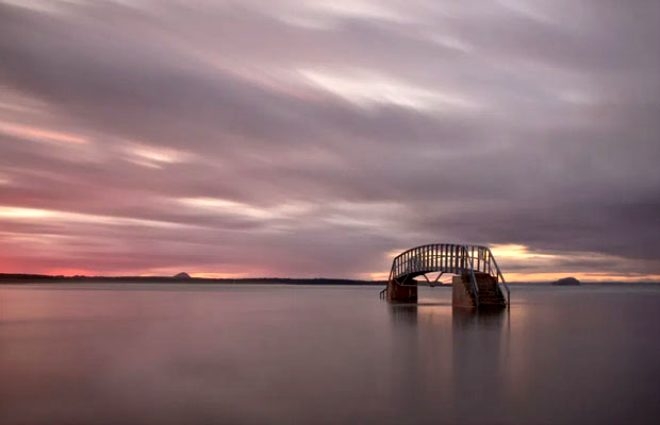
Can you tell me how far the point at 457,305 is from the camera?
133 feet

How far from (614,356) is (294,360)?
9790 mm

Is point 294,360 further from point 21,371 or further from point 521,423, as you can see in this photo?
point 521,423

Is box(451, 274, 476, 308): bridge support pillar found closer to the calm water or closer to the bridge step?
the bridge step

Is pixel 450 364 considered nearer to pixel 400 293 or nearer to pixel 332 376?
pixel 332 376

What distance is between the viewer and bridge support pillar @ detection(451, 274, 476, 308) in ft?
127

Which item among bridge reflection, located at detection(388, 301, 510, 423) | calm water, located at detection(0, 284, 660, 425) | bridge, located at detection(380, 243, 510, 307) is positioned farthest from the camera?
bridge, located at detection(380, 243, 510, 307)

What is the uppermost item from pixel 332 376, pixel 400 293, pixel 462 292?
pixel 462 292

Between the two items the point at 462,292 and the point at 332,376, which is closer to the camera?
the point at 332,376

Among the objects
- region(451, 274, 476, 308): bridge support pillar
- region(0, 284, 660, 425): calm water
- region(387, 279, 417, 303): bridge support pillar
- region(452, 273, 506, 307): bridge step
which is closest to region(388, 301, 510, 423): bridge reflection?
region(0, 284, 660, 425): calm water

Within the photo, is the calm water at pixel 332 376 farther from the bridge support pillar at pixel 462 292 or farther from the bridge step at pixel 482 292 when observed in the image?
the bridge support pillar at pixel 462 292

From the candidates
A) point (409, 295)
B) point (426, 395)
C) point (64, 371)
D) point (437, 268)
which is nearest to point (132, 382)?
point (64, 371)

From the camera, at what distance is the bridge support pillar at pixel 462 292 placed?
38781 mm

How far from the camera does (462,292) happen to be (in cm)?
3959

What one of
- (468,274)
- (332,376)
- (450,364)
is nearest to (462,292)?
(468,274)
